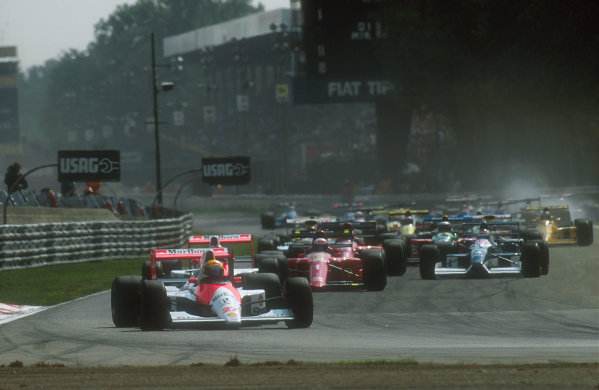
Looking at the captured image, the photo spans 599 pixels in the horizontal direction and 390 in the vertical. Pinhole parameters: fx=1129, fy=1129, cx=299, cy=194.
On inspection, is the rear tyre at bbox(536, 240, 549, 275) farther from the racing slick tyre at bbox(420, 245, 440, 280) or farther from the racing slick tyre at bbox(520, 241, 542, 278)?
the racing slick tyre at bbox(420, 245, 440, 280)

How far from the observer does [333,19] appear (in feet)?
124

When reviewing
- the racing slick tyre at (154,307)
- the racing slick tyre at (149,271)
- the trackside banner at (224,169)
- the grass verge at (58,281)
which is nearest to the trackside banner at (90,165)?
the grass verge at (58,281)

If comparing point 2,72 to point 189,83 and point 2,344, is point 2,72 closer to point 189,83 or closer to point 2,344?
point 189,83

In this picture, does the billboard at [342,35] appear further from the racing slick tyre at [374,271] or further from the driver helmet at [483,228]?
the racing slick tyre at [374,271]

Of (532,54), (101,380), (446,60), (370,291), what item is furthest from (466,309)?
(446,60)

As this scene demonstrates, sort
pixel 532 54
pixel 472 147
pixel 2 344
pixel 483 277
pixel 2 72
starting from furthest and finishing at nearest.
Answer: pixel 2 72, pixel 472 147, pixel 532 54, pixel 483 277, pixel 2 344

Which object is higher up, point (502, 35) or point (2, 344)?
point (502, 35)

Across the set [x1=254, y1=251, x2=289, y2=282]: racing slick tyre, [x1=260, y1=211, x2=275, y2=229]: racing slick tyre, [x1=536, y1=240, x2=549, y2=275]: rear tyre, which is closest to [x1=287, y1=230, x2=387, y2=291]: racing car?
[x1=254, y1=251, x2=289, y2=282]: racing slick tyre

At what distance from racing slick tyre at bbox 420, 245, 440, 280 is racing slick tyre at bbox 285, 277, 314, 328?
741 centimetres

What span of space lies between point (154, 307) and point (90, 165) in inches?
496

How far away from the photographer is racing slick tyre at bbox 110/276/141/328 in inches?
540

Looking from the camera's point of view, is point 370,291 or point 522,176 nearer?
point 370,291

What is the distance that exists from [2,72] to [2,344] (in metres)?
78.9

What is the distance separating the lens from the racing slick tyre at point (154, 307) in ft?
43.3
